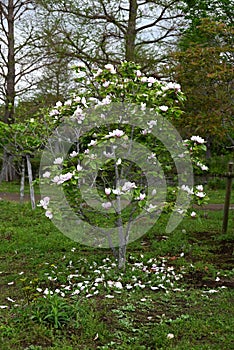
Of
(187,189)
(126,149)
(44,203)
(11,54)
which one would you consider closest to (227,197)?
(187,189)

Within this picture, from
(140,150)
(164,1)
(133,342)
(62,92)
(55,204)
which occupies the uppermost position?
(164,1)

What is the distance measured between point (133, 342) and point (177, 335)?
35 centimetres

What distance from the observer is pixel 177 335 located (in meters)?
3.19

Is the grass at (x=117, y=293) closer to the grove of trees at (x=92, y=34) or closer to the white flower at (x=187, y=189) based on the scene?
the white flower at (x=187, y=189)

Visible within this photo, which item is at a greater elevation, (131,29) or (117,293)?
(131,29)

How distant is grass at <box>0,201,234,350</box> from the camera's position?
312 cm

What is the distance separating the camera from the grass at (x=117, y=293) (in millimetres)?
3115

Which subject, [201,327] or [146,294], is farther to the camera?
[146,294]

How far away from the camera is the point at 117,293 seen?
13.2 feet

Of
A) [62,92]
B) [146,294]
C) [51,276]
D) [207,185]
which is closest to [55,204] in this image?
[51,276]

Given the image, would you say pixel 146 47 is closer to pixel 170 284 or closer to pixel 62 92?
pixel 62 92

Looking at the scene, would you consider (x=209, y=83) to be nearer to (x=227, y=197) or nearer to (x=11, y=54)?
(x=227, y=197)

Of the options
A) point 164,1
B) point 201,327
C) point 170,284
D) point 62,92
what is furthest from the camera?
point 62,92

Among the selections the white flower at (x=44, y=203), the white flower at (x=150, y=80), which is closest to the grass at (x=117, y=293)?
the white flower at (x=44, y=203)
